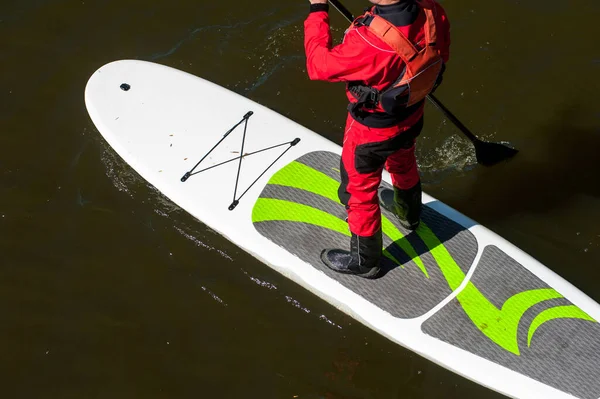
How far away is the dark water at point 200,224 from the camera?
4.05m

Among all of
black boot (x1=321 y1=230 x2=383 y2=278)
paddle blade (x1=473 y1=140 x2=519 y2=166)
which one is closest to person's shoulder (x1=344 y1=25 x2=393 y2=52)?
black boot (x1=321 y1=230 x2=383 y2=278)

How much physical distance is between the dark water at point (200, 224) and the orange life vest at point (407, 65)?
1.74 meters

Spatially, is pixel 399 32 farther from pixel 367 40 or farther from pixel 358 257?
pixel 358 257

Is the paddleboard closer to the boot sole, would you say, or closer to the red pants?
the boot sole

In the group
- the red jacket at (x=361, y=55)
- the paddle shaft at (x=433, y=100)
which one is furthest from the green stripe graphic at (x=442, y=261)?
the red jacket at (x=361, y=55)

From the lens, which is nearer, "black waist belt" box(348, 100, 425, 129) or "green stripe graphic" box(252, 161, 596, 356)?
"black waist belt" box(348, 100, 425, 129)

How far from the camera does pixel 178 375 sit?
4023 millimetres

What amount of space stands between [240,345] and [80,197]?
170 cm

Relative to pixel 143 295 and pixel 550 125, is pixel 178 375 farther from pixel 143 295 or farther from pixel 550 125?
pixel 550 125

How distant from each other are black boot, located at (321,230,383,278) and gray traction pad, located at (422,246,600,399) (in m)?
0.46

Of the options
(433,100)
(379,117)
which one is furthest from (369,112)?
(433,100)

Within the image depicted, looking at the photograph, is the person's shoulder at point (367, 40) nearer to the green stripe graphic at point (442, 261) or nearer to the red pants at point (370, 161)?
the red pants at point (370, 161)

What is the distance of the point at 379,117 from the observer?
3.08m

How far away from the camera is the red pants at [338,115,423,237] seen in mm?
3193
